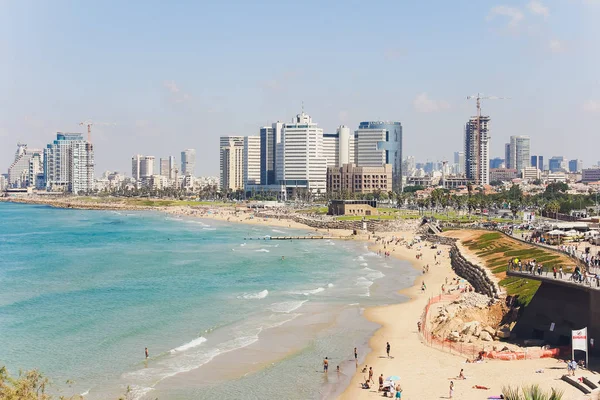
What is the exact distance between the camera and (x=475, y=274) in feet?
191

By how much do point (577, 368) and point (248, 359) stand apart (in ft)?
57.7

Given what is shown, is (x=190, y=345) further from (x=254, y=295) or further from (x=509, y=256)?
(x=509, y=256)

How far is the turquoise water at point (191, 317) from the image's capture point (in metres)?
33.9

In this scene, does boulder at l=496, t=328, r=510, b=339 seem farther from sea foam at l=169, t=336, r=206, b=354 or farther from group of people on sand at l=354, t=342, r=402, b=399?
sea foam at l=169, t=336, r=206, b=354

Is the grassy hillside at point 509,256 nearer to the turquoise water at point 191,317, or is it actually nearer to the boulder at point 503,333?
the boulder at point 503,333

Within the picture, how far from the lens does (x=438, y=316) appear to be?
43.8 meters

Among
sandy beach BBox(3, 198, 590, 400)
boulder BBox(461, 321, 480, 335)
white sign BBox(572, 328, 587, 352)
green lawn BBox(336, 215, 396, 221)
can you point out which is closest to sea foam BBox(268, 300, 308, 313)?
sandy beach BBox(3, 198, 590, 400)

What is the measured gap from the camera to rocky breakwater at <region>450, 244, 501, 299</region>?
4728cm

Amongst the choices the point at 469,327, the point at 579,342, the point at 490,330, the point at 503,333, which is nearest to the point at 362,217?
the point at 469,327

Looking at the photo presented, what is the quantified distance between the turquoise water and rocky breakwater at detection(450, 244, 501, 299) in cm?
538

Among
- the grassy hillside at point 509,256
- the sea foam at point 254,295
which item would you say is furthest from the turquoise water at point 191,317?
the grassy hillside at point 509,256

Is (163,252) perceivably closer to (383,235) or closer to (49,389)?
(383,235)

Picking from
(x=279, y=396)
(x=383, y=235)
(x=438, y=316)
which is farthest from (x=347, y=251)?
(x=279, y=396)

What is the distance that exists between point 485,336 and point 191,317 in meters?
21.6
